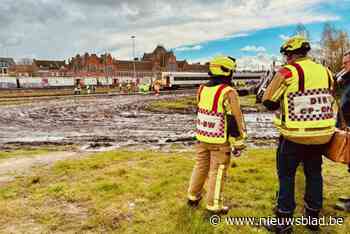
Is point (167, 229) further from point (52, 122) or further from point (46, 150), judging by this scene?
point (52, 122)

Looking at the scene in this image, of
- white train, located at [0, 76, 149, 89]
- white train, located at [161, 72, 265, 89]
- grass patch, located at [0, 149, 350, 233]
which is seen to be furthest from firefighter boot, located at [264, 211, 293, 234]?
white train, located at [161, 72, 265, 89]

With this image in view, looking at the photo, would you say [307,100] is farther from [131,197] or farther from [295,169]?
[131,197]

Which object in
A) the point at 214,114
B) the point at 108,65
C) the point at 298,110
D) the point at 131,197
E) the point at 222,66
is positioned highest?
the point at 108,65

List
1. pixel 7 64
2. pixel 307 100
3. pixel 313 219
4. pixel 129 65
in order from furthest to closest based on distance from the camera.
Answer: pixel 129 65 < pixel 7 64 < pixel 313 219 < pixel 307 100

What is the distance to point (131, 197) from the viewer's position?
18.1 feet

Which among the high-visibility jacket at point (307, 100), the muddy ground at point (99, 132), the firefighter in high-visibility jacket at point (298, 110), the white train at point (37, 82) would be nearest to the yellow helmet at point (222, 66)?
the firefighter in high-visibility jacket at point (298, 110)

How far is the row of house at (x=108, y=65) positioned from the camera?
115950 mm

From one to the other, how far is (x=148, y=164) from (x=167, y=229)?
3.51 meters

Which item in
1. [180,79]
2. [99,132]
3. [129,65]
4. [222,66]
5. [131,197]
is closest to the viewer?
[222,66]

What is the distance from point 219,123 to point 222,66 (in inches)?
28.5

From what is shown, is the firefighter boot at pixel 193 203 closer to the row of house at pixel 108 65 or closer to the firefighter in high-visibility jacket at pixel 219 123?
the firefighter in high-visibility jacket at pixel 219 123

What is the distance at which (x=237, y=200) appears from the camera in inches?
207

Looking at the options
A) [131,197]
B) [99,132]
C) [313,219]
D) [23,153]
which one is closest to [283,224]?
[313,219]

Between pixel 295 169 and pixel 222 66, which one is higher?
pixel 222 66
